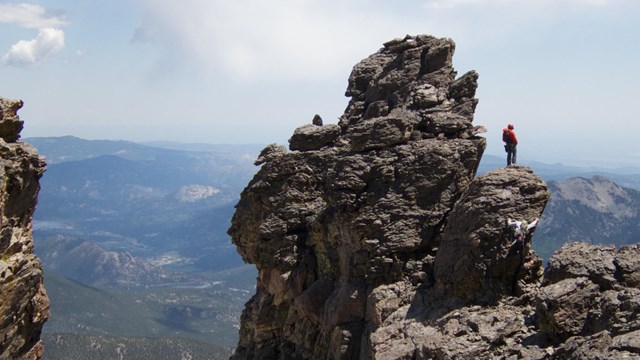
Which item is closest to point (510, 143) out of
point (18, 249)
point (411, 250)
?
point (411, 250)

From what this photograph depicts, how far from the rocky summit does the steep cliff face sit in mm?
15558

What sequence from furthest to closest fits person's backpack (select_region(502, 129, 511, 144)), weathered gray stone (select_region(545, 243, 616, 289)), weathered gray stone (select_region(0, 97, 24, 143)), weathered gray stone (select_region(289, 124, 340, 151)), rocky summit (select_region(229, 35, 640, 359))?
weathered gray stone (select_region(289, 124, 340, 151)), person's backpack (select_region(502, 129, 511, 144)), weathered gray stone (select_region(0, 97, 24, 143)), weathered gray stone (select_region(545, 243, 616, 289)), rocky summit (select_region(229, 35, 640, 359))

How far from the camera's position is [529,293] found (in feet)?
87.1

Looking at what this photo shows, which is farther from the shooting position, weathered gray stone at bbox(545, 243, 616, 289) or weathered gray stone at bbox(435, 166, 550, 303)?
weathered gray stone at bbox(435, 166, 550, 303)

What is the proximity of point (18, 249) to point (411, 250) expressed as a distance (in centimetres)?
2302

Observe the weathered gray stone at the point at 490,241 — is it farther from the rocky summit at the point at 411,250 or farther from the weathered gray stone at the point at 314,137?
the weathered gray stone at the point at 314,137

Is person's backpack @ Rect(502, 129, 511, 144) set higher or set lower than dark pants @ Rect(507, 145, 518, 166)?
higher

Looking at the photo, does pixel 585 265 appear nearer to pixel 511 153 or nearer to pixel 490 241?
pixel 490 241

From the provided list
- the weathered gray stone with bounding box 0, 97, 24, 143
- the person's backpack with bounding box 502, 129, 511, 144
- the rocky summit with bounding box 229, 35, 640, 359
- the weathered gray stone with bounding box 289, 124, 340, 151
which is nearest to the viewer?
the rocky summit with bounding box 229, 35, 640, 359

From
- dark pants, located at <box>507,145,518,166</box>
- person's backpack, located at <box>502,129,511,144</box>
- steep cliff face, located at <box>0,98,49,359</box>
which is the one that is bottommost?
steep cliff face, located at <box>0,98,49,359</box>

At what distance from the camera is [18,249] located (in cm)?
3488

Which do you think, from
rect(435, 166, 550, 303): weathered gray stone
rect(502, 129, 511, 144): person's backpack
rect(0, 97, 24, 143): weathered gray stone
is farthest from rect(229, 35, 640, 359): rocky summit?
rect(0, 97, 24, 143): weathered gray stone

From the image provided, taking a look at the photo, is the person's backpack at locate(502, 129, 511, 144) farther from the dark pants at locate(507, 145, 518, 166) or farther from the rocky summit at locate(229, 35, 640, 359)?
the rocky summit at locate(229, 35, 640, 359)

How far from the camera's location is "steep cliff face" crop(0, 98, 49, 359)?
32.4 metres
